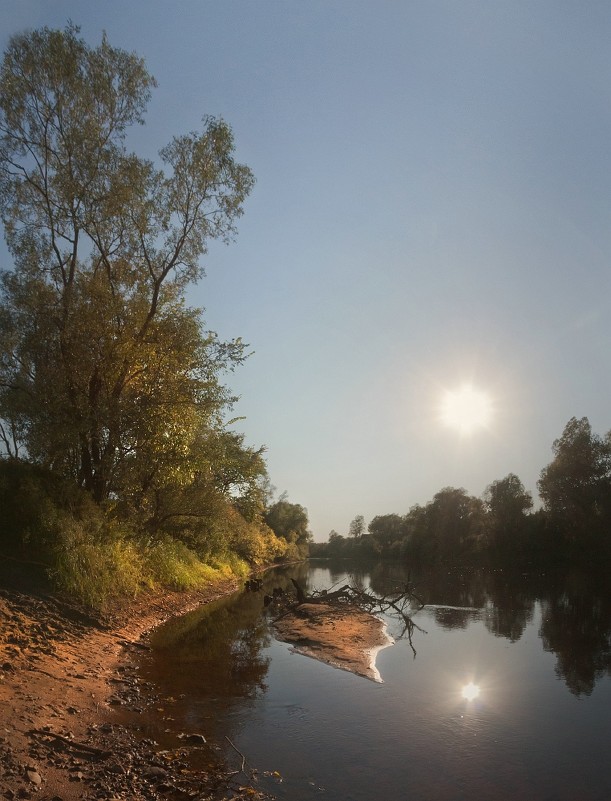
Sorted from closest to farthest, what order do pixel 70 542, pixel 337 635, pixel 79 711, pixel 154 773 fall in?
1. pixel 154 773
2. pixel 79 711
3. pixel 70 542
4. pixel 337 635

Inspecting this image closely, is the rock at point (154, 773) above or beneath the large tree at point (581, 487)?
beneath

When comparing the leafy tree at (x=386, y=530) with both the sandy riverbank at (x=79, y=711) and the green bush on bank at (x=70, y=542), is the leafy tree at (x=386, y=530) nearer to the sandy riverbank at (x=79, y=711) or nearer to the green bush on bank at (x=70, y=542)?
the green bush on bank at (x=70, y=542)

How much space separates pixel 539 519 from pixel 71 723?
3034 inches

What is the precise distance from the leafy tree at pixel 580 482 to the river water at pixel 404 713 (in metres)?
50.5


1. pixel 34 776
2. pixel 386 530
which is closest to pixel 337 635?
pixel 34 776

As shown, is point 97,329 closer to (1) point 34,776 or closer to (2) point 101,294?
(2) point 101,294

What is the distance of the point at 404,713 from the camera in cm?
1102

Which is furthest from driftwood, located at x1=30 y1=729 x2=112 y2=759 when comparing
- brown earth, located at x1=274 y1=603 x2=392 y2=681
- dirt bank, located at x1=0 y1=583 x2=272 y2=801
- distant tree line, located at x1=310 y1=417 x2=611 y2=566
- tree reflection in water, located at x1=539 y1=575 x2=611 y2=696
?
distant tree line, located at x1=310 y1=417 x2=611 y2=566

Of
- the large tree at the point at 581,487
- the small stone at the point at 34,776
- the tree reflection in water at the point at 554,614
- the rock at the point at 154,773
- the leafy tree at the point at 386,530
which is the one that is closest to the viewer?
the small stone at the point at 34,776

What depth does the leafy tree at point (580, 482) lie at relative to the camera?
64688 mm

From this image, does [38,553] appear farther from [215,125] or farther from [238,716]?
[215,125]

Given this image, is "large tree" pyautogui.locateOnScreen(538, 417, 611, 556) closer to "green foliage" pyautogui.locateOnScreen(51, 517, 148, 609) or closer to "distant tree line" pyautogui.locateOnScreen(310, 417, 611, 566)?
"distant tree line" pyautogui.locateOnScreen(310, 417, 611, 566)

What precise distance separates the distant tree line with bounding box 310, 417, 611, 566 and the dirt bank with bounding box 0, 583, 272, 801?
65.3 meters

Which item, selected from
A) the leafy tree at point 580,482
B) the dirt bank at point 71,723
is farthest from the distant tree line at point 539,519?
the dirt bank at point 71,723
